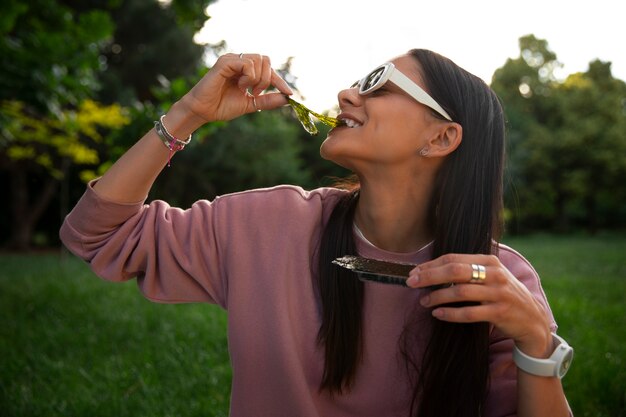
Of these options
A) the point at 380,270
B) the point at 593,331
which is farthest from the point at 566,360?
the point at 593,331

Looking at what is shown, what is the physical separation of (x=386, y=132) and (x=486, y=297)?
0.78 m

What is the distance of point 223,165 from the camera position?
64.7 feet

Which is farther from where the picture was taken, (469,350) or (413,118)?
(413,118)

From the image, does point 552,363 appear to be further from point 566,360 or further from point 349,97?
point 349,97

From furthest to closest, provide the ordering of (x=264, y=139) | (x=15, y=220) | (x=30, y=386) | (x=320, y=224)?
1. (x=264, y=139)
2. (x=15, y=220)
3. (x=30, y=386)
4. (x=320, y=224)

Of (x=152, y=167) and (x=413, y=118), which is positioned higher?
(x=413, y=118)

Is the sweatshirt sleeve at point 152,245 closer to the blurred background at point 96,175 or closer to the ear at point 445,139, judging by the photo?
the ear at point 445,139

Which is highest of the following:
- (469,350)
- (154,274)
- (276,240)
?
(276,240)

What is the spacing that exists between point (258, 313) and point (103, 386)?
74.7 inches

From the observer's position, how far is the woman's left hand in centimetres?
142

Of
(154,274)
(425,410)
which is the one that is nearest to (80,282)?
(154,274)

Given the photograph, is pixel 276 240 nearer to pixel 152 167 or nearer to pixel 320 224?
pixel 320 224

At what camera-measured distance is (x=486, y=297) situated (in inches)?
57.4

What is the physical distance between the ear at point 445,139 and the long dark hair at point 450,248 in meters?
0.04
